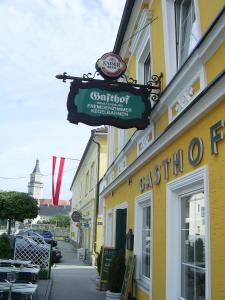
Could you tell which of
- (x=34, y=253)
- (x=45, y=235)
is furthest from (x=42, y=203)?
(x=34, y=253)

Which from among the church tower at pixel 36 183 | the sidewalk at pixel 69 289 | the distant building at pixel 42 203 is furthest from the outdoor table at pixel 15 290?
the church tower at pixel 36 183

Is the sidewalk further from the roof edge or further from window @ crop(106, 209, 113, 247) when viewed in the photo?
the roof edge

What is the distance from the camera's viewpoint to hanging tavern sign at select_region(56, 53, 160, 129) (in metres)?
6.59

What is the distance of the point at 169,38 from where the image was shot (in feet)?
22.7

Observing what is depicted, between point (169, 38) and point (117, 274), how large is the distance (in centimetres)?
536

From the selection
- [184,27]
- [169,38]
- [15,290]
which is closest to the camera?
[184,27]

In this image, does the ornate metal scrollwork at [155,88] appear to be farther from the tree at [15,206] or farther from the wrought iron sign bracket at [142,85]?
the tree at [15,206]

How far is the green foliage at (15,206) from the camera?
28.1 meters

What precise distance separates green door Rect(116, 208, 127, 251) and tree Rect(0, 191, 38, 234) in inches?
717

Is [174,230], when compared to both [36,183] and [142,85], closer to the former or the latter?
[142,85]

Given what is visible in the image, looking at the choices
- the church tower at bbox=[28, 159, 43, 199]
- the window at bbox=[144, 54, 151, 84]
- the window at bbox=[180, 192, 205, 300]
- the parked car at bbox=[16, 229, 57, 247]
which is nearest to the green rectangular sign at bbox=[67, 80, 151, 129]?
the window at bbox=[180, 192, 205, 300]

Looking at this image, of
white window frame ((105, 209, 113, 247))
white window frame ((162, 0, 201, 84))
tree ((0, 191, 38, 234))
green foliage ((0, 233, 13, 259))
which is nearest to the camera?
white window frame ((162, 0, 201, 84))

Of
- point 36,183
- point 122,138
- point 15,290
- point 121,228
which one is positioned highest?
point 36,183

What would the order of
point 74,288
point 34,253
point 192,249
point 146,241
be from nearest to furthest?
point 192,249 < point 146,241 < point 74,288 < point 34,253
